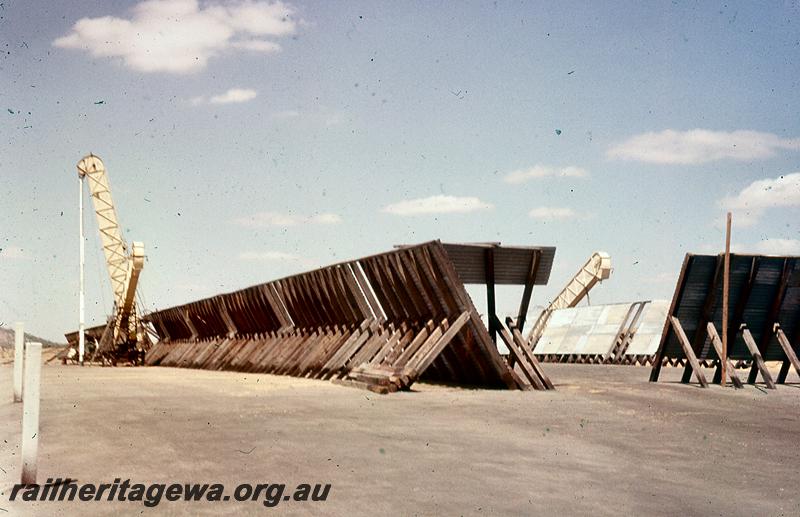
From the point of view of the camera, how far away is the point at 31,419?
565 centimetres

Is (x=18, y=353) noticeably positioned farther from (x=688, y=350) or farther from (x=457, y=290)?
(x=688, y=350)

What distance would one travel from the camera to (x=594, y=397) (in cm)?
1407

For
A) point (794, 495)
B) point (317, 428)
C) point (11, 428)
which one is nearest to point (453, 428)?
point (317, 428)

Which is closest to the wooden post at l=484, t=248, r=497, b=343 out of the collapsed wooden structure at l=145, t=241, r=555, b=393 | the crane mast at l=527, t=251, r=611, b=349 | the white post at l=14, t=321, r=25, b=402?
the collapsed wooden structure at l=145, t=241, r=555, b=393

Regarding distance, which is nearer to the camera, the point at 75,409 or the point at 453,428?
the point at 453,428

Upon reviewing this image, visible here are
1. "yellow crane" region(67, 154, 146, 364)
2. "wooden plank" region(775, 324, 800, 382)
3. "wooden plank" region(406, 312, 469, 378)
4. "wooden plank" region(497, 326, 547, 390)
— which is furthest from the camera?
"yellow crane" region(67, 154, 146, 364)

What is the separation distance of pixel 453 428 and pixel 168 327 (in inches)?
1497

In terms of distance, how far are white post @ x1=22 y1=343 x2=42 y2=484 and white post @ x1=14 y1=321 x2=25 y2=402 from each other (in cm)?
473

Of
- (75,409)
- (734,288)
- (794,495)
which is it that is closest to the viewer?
(794,495)

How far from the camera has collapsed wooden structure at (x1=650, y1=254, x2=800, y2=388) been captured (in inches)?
643

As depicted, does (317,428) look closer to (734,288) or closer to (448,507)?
(448,507)

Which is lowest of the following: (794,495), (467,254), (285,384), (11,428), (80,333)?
(80,333)

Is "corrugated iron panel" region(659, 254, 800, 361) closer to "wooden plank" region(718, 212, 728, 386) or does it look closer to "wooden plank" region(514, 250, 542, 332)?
"wooden plank" region(718, 212, 728, 386)

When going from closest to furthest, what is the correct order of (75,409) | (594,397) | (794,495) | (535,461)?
(794,495), (535,461), (75,409), (594,397)
